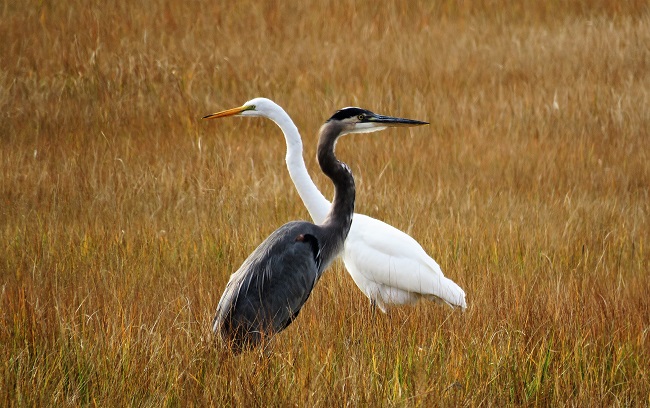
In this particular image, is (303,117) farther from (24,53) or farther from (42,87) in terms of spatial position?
(24,53)

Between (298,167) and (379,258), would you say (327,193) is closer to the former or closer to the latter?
(379,258)

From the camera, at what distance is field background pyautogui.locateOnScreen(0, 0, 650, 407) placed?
11.3ft

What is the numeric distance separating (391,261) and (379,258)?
0.24ft

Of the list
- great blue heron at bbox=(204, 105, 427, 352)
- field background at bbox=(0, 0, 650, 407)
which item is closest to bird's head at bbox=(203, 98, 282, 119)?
great blue heron at bbox=(204, 105, 427, 352)

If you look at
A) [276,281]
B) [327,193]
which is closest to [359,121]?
[276,281]

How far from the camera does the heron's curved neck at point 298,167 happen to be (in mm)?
4617

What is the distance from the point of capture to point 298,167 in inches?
186

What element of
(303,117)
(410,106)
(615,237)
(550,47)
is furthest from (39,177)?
(550,47)

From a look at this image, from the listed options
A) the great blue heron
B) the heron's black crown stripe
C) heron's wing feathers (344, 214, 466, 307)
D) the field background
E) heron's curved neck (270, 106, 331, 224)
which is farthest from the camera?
heron's wing feathers (344, 214, 466, 307)

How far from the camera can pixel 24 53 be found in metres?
8.77

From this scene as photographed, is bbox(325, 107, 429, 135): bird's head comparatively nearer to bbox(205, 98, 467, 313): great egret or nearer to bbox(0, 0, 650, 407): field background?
bbox(205, 98, 467, 313): great egret

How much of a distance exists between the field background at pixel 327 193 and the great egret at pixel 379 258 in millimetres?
153

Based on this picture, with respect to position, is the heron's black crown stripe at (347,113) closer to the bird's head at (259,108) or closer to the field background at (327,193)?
the bird's head at (259,108)

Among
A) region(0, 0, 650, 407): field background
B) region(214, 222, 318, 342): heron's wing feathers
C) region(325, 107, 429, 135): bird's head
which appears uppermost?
region(325, 107, 429, 135): bird's head
